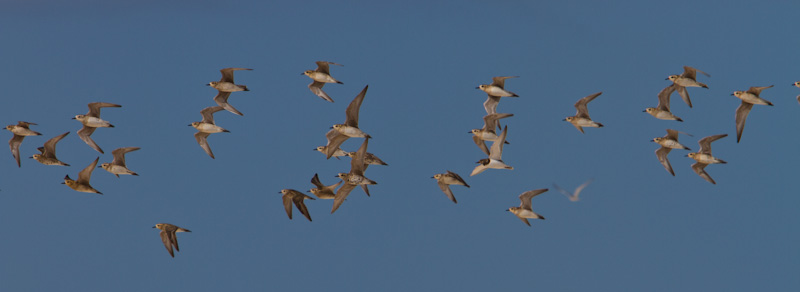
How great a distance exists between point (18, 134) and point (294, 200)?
934 cm

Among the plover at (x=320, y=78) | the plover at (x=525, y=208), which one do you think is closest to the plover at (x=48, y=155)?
the plover at (x=320, y=78)

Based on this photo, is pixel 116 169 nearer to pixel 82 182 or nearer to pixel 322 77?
pixel 82 182

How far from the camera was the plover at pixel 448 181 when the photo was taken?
34.0m

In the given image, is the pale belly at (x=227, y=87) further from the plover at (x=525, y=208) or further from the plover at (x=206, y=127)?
the plover at (x=525, y=208)

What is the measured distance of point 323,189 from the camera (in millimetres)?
35000

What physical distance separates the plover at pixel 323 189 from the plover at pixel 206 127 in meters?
3.53

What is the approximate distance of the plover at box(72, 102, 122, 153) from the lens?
35.0 metres

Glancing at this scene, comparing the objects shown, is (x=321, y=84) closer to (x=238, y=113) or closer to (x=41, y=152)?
(x=238, y=113)

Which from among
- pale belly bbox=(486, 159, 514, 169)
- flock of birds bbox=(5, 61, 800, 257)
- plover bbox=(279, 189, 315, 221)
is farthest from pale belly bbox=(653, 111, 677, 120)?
plover bbox=(279, 189, 315, 221)

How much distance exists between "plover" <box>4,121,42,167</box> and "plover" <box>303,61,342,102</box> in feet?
27.8

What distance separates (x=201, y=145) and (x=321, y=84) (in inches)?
180

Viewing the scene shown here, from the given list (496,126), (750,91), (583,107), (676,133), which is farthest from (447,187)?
(750,91)

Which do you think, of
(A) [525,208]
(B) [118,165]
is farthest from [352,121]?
(B) [118,165]

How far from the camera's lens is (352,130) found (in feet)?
103
